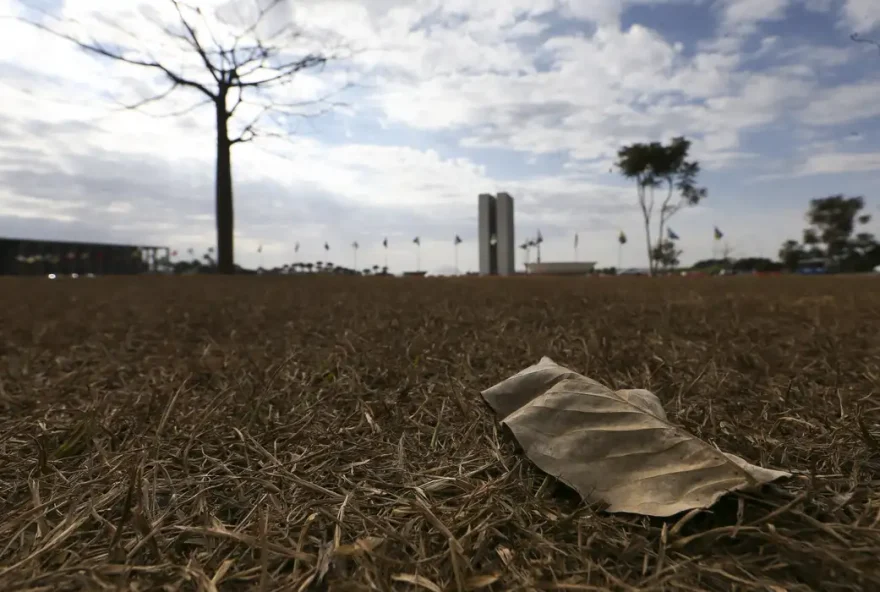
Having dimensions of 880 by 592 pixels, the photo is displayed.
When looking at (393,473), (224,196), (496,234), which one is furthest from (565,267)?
(393,473)

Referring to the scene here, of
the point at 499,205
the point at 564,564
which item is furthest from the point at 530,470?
the point at 499,205

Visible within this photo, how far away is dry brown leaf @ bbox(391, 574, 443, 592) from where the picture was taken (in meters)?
0.53

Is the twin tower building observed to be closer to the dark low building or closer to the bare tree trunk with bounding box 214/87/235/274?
the dark low building

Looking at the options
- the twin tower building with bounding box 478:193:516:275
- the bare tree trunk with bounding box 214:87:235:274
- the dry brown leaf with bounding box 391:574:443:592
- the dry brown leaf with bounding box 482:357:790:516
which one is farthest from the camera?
the twin tower building with bounding box 478:193:516:275

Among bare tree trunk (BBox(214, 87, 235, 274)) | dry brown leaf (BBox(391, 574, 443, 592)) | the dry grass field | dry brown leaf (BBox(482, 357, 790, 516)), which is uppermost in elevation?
bare tree trunk (BBox(214, 87, 235, 274))

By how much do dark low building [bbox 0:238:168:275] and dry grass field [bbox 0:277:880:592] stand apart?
2961 cm

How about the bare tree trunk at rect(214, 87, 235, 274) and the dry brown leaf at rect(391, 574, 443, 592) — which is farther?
the bare tree trunk at rect(214, 87, 235, 274)

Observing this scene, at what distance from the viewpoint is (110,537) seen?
0.65 m

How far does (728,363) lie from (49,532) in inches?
63.9

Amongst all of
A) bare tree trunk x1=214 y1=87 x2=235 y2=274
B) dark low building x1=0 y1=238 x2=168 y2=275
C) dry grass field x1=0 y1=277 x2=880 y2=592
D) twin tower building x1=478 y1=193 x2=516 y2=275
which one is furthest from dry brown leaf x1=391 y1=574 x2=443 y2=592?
twin tower building x1=478 y1=193 x2=516 y2=275

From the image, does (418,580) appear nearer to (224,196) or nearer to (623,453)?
(623,453)

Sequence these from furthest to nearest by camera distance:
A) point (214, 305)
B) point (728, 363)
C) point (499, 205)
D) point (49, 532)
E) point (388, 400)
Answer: point (499, 205), point (214, 305), point (728, 363), point (388, 400), point (49, 532)

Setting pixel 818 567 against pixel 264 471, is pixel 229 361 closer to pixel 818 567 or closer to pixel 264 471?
pixel 264 471

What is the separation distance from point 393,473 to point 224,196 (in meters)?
9.80
